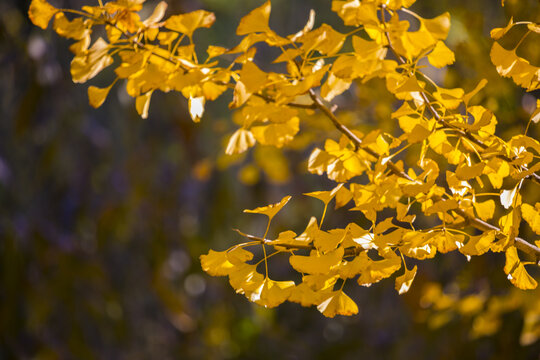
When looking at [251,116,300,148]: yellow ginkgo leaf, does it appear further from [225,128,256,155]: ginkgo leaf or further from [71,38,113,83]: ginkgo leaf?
[71,38,113,83]: ginkgo leaf

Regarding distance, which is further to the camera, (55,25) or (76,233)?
(76,233)

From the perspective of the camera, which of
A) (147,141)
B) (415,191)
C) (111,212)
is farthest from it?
(147,141)

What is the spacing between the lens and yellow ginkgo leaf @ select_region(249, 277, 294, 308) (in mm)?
336

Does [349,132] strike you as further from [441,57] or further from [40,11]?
[40,11]

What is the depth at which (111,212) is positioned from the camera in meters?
1.15

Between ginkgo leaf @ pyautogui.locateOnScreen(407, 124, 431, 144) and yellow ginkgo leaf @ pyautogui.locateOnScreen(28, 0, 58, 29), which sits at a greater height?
yellow ginkgo leaf @ pyautogui.locateOnScreen(28, 0, 58, 29)

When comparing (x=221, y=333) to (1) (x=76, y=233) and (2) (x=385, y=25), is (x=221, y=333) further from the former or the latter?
(2) (x=385, y=25)

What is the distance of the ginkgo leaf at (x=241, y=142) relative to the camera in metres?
0.40

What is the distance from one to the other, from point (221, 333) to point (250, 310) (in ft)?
0.49

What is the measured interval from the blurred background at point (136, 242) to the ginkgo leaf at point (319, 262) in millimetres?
513

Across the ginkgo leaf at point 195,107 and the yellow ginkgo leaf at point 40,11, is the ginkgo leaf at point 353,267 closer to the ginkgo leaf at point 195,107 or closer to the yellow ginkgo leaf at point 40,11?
the ginkgo leaf at point 195,107

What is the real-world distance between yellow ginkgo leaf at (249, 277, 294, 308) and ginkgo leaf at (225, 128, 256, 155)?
4.1 inches

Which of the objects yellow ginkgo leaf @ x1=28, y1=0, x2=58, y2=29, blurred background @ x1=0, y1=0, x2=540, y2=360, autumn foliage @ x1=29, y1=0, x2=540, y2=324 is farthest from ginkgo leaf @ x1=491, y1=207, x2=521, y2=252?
blurred background @ x1=0, y1=0, x2=540, y2=360

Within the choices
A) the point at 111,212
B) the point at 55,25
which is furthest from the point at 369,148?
the point at 111,212
